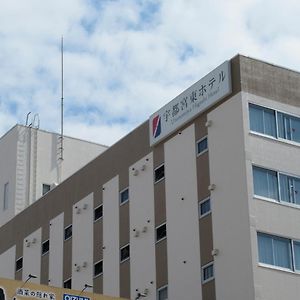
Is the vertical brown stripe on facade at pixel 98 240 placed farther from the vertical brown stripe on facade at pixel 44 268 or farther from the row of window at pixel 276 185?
the row of window at pixel 276 185

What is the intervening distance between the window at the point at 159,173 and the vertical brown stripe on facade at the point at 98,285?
625cm

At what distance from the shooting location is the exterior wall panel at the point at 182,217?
43.0m

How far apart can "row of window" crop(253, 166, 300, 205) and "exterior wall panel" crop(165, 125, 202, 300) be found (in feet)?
10.8

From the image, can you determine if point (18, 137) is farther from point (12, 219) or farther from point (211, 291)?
point (211, 291)

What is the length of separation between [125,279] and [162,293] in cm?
332

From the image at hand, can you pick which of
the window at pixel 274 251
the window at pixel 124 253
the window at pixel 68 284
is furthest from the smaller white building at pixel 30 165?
the window at pixel 274 251

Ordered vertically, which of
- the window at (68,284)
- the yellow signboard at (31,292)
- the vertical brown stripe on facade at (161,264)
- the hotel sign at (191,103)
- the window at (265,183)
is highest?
the hotel sign at (191,103)

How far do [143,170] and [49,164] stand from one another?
1856 centimetres

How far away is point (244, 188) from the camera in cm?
4125

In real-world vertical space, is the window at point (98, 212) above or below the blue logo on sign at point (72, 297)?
above

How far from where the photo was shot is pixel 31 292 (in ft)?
119

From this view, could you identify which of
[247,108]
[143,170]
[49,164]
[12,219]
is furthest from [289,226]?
[49,164]

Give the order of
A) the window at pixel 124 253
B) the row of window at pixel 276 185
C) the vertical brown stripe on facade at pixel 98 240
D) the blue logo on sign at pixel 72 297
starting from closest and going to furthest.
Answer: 1. the blue logo on sign at pixel 72 297
2. the row of window at pixel 276 185
3. the window at pixel 124 253
4. the vertical brown stripe on facade at pixel 98 240

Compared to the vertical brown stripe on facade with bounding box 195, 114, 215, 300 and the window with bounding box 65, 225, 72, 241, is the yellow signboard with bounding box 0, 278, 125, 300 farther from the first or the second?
the window with bounding box 65, 225, 72, 241
